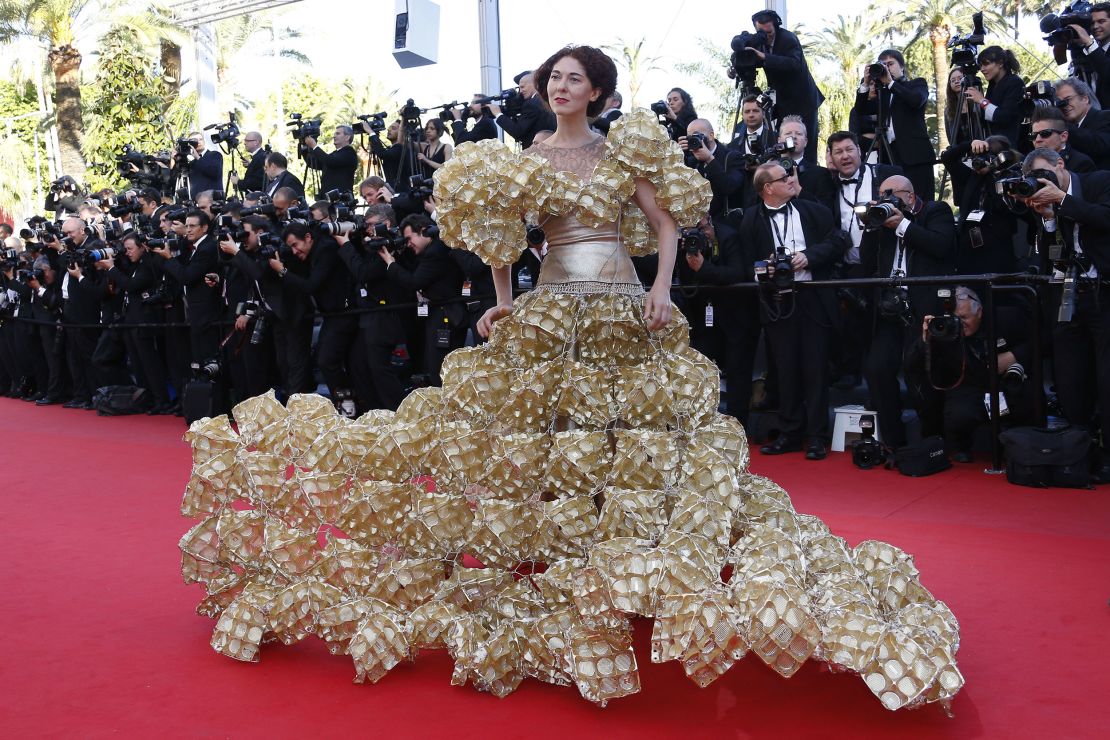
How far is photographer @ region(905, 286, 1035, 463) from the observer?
5.63m

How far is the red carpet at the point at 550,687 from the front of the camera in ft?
8.95

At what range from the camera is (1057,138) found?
5613mm

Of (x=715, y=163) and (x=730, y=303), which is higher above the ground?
(x=715, y=163)

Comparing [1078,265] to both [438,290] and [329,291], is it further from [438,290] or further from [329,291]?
[329,291]

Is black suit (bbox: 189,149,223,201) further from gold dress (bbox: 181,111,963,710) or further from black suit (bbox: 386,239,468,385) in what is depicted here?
gold dress (bbox: 181,111,963,710)

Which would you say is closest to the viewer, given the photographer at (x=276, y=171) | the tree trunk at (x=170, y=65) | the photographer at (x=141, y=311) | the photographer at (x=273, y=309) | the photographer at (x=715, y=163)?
the photographer at (x=715, y=163)

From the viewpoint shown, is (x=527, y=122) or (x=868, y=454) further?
(x=527, y=122)

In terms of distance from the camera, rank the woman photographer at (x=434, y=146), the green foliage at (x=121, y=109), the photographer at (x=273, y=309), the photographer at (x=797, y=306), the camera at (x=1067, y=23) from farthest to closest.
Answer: the green foliage at (x=121, y=109), the woman photographer at (x=434, y=146), the photographer at (x=273, y=309), the photographer at (x=797, y=306), the camera at (x=1067, y=23)

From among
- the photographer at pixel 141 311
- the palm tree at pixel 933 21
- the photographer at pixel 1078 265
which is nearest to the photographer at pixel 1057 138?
the photographer at pixel 1078 265

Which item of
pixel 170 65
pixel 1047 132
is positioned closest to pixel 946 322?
pixel 1047 132

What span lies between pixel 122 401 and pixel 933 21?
1515 cm

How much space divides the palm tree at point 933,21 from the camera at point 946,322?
40.7 ft

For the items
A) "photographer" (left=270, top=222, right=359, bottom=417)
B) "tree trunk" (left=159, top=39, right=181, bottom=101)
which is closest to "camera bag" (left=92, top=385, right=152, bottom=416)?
"photographer" (left=270, top=222, right=359, bottom=417)

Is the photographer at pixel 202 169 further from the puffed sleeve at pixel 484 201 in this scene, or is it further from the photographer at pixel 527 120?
the puffed sleeve at pixel 484 201
